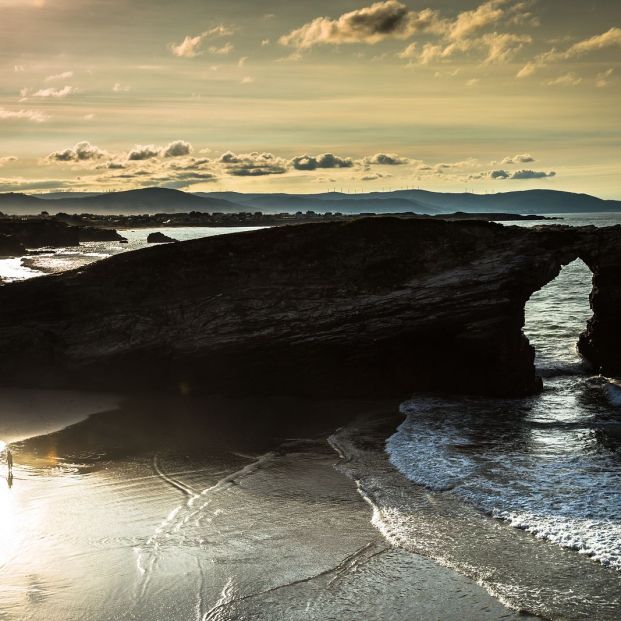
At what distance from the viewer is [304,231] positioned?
19.7m

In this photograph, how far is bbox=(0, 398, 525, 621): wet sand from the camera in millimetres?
7586

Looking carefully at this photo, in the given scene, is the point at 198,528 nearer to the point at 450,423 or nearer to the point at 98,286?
the point at 450,423

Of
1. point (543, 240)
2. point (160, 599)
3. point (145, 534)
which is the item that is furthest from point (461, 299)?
point (160, 599)

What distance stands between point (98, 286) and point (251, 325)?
16.3 ft

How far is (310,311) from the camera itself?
1806 cm

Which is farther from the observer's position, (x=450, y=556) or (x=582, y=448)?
(x=582, y=448)

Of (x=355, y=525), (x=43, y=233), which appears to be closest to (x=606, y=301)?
(x=355, y=525)

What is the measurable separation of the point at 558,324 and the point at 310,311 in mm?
16082

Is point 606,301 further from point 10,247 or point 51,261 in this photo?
point 10,247

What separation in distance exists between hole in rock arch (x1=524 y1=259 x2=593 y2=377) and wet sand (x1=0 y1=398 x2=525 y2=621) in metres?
10.7

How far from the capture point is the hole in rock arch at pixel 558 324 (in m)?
21.9

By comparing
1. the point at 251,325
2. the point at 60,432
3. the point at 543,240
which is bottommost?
the point at 60,432

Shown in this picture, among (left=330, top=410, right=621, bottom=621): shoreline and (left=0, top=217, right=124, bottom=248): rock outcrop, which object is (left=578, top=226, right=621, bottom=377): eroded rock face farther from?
(left=0, top=217, right=124, bottom=248): rock outcrop

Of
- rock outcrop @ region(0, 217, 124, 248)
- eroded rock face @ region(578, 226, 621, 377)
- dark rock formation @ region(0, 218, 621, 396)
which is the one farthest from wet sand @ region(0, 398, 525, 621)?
rock outcrop @ region(0, 217, 124, 248)
